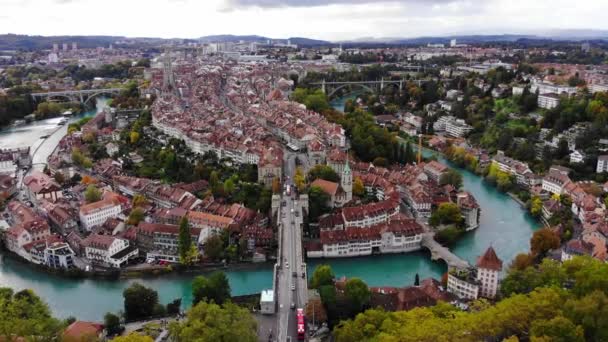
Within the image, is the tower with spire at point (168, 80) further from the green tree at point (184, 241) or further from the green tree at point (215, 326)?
the green tree at point (215, 326)

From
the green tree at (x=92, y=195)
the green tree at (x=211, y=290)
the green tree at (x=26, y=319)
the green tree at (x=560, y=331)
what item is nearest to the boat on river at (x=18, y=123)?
the green tree at (x=92, y=195)

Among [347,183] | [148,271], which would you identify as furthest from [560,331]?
[148,271]

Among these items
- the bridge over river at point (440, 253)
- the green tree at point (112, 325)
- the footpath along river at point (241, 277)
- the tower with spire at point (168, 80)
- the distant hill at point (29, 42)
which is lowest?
the footpath along river at point (241, 277)

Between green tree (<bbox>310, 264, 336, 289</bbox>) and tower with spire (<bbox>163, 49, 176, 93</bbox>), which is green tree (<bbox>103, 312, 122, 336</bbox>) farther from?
tower with spire (<bbox>163, 49, 176, 93</bbox>)

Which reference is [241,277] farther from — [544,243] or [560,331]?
[544,243]

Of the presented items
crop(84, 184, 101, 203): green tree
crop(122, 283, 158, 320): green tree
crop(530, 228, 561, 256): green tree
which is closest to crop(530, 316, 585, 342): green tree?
crop(530, 228, 561, 256): green tree

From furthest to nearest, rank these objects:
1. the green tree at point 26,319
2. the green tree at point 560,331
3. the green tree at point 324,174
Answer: the green tree at point 324,174 < the green tree at point 26,319 < the green tree at point 560,331

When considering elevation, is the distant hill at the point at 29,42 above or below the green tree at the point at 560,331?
above
